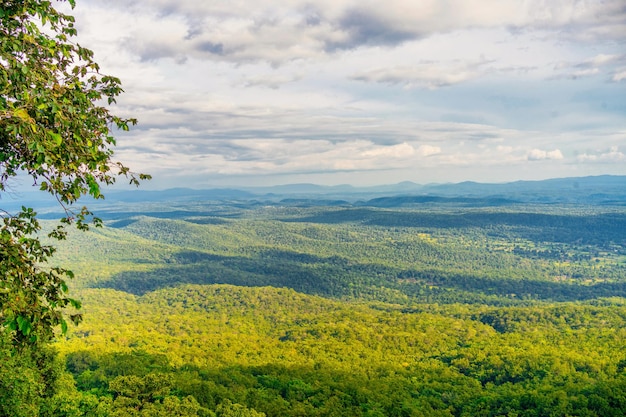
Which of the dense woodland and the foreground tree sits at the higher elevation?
the foreground tree

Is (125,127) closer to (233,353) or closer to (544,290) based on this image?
(233,353)

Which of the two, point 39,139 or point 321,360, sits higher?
point 39,139

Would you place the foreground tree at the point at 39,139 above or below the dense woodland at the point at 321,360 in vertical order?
above

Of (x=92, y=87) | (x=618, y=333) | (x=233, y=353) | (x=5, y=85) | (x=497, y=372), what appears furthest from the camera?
(x=618, y=333)

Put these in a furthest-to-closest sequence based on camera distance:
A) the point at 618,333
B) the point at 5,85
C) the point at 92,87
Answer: the point at 618,333 < the point at 92,87 < the point at 5,85

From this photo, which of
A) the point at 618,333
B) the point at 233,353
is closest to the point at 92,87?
the point at 233,353

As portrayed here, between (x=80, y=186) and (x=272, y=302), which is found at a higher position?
(x=80, y=186)

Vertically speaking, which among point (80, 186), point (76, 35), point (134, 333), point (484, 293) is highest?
point (76, 35)

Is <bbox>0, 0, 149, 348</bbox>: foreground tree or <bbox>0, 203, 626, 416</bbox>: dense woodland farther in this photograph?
<bbox>0, 203, 626, 416</bbox>: dense woodland

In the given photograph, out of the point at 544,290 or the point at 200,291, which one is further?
the point at 544,290

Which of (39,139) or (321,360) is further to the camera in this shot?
(321,360)

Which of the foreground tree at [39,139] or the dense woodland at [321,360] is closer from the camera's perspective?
the foreground tree at [39,139]
